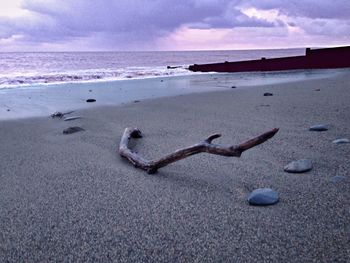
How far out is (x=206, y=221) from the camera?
1.98 metres

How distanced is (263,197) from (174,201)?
59 cm

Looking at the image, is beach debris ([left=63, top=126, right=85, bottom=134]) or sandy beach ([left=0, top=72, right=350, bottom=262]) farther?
beach debris ([left=63, top=126, right=85, bottom=134])

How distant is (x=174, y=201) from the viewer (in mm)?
2277

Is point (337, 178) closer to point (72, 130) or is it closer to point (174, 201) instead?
point (174, 201)

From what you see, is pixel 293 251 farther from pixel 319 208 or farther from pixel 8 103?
pixel 8 103

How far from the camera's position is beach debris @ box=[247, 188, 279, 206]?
83.4 inches

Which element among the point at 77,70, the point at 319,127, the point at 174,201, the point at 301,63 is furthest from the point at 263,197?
the point at 77,70

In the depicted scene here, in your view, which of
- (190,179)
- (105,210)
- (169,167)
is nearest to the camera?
(105,210)

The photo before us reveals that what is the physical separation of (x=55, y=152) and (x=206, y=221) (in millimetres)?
2237

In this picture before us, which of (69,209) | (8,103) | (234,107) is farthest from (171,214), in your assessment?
(8,103)

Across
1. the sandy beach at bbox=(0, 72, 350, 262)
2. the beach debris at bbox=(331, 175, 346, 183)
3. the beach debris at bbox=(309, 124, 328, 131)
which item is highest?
the beach debris at bbox=(309, 124, 328, 131)

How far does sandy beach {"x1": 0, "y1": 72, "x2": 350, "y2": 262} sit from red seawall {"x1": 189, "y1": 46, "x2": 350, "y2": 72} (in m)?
13.1

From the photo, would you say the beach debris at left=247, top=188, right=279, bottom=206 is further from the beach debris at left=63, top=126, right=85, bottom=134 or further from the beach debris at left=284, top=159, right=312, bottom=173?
the beach debris at left=63, top=126, right=85, bottom=134

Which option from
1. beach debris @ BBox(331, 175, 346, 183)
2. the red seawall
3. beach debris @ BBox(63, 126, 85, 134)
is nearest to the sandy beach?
beach debris @ BBox(331, 175, 346, 183)
